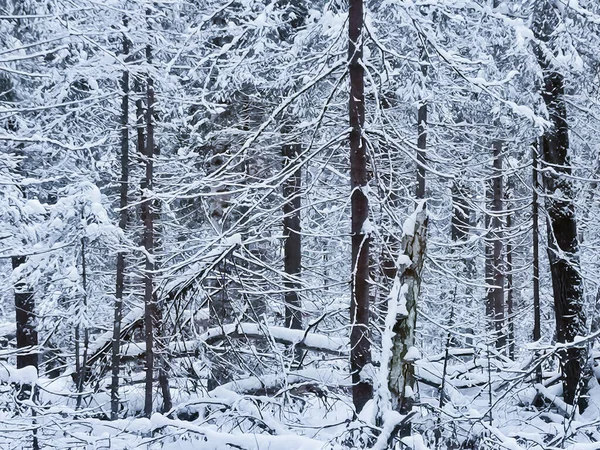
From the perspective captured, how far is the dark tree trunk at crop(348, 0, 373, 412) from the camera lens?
7.04m

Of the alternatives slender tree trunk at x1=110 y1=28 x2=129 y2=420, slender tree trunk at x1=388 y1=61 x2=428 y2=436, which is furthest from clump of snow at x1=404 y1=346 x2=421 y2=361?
slender tree trunk at x1=110 y1=28 x2=129 y2=420

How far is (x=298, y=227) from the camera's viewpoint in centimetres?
1436

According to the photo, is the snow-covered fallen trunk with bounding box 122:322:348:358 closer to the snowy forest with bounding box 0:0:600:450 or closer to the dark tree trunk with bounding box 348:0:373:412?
the snowy forest with bounding box 0:0:600:450

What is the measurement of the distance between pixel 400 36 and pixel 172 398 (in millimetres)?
8206

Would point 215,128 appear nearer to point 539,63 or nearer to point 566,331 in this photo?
point 539,63

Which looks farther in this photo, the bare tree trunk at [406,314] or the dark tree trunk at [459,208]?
the dark tree trunk at [459,208]

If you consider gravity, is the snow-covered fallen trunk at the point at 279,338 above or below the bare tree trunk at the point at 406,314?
below

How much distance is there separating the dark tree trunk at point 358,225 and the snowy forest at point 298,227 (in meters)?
0.03

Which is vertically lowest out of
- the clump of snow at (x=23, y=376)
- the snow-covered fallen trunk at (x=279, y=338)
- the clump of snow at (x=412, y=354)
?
the snow-covered fallen trunk at (x=279, y=338)

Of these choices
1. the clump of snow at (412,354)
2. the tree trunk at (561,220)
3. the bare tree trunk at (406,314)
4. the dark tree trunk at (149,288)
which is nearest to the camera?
the clump of snow at (412,354)

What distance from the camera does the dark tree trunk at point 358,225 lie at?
7.04m

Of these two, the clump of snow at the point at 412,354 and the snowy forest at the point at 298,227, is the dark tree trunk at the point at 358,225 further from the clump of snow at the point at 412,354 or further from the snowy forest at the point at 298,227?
the clump of snow at the point at 412,354

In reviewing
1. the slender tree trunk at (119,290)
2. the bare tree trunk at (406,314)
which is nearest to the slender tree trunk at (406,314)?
the bare tree trunk at (406,314)

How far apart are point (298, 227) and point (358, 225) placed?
7241 millimetres
